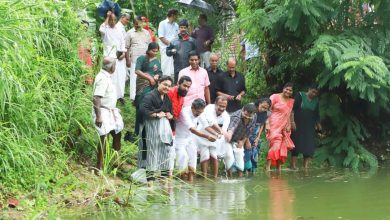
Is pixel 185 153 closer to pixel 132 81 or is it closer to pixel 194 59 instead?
pixel 194 59

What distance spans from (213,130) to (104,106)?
2113 millimetres

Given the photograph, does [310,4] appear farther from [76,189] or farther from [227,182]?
[76,189]

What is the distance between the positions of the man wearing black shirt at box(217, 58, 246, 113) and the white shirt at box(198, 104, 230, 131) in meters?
1.12

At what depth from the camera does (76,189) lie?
8453 millimetres

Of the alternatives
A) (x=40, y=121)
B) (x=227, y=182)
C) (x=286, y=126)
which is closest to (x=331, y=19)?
(x=286, y=126)

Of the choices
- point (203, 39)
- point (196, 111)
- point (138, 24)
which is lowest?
point (196, 111)

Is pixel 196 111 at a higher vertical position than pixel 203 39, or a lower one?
lower

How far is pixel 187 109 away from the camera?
35.6 feet

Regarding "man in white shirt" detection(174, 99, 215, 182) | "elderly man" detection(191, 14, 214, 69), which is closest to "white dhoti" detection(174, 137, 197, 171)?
"man in white shirt" detection(174, 99, 215, 182)

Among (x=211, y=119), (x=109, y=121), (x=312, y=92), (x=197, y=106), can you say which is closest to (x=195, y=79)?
(x=211, y=119)

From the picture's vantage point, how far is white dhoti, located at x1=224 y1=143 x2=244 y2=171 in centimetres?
1141

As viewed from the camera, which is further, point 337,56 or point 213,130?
point 337,56

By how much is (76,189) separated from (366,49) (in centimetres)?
616

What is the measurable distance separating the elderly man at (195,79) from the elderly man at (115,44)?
45.5 inches
